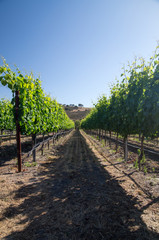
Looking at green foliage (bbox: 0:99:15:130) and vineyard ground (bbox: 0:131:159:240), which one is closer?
vineyard ground (bbox: 0:131:159:240)

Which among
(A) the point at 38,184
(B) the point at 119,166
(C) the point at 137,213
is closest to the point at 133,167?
(B) the point at 119,166

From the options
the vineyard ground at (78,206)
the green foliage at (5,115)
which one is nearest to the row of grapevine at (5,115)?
the green foliage at (5,115)

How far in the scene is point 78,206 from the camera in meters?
4.00

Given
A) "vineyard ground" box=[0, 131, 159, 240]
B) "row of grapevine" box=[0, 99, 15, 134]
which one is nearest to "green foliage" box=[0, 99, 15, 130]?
"row of grapevine" box=[0, 99, 15, 134]

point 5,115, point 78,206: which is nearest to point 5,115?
point 5,115

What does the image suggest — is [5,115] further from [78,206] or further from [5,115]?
[78,206]

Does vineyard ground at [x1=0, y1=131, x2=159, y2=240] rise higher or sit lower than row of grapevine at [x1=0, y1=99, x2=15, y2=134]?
lower

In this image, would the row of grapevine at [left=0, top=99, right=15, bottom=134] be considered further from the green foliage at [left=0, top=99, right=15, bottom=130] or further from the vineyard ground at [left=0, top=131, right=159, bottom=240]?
the vineyard ground at [left=0, top=131, right=159, bottom=240]

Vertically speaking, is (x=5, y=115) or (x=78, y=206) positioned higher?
(x=5, y=115)

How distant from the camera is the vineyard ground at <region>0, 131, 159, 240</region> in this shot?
119 inches

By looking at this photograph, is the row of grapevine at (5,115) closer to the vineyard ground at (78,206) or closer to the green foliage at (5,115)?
the green foliage at (5,115)

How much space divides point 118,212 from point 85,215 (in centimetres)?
88

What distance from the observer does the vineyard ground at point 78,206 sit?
302 centimetres

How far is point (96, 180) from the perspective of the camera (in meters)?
6.09
